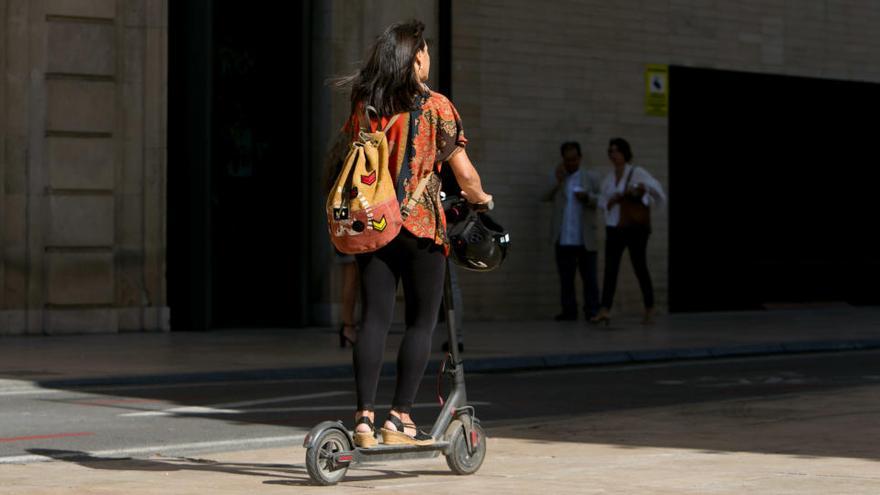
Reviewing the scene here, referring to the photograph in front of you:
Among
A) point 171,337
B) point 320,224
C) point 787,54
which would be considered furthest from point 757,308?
point 171,337

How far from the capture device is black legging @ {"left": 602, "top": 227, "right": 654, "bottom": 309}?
791 inches

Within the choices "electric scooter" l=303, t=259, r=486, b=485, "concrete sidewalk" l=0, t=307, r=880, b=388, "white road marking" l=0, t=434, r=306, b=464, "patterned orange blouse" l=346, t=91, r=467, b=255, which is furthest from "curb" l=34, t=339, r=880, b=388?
"patterned orange blouse" l=346, t=91, r=467, b=255

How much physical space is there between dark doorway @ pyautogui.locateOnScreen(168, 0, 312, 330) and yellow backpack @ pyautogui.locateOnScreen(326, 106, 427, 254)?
11.3 metres

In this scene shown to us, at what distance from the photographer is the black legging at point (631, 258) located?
20094mm

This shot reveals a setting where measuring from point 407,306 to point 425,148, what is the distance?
0.67m

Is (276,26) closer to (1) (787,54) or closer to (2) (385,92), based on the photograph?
(1) (787,54)

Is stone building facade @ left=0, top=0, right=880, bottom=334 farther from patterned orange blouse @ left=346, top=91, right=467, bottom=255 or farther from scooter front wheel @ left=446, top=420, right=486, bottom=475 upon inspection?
scooter front wheel @ left=446, top=420, right=486, bottom=475

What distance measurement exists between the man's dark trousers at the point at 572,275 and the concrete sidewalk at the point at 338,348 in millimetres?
361

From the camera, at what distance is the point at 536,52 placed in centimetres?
2166

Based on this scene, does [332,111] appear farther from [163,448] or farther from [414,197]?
[414,197]

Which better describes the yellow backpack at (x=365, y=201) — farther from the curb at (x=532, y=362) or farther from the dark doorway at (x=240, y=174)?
the dark doorway at (x=240, y=174)

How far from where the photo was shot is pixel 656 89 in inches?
906

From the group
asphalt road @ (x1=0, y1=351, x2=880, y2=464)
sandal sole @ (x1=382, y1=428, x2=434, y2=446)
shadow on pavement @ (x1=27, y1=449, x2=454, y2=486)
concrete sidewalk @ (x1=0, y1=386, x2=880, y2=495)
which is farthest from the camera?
asphalt road @ (x1=0, y1=351, x2=880, y2=464)

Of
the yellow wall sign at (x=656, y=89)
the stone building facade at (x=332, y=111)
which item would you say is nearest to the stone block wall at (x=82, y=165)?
the stone building facade at (x=332, y=111)
